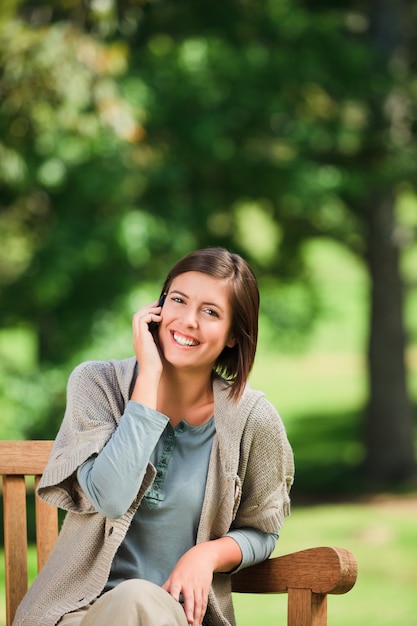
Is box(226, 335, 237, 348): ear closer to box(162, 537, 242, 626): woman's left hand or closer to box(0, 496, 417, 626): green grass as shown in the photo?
box(162, 537, 242, 626): woman's left hand

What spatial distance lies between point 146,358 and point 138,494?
0.33m

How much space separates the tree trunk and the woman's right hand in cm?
817

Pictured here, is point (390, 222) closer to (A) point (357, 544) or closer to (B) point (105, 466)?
(A) point (357, 544)

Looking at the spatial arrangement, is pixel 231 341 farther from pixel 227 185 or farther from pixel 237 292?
pixel 227 185

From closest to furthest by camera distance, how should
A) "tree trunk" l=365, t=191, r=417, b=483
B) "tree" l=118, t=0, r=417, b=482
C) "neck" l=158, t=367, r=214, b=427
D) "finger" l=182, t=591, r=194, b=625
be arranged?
"finger" l=182, t=591, r=194, b=625 < "neck" l=158, t=367, r=214, b=427 < "tree" l=118, t=0, r=417, b=482 < "tree trunk" l=365, t=191, r=417, b=483

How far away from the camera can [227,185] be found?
934cm

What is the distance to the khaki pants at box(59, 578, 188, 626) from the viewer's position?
2.44 metres

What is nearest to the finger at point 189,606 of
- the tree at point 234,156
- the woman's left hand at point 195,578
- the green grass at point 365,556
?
the woman's left hand at point 195,578

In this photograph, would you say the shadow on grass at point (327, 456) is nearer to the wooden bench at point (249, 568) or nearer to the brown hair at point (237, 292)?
the wooden bench at point (249, 568)

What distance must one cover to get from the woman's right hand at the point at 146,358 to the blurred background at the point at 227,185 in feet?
12.9

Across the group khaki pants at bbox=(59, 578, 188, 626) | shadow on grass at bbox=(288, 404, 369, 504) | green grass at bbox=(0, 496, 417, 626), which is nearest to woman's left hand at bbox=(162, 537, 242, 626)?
khaki pants at bbox=(59, 578, 188, 626)

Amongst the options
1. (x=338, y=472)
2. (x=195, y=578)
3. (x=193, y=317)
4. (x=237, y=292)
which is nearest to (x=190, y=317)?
(x=193, y=317)

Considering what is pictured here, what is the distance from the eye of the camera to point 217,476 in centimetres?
279

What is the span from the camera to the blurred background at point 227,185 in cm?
742
